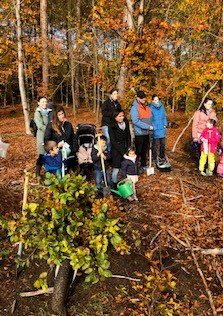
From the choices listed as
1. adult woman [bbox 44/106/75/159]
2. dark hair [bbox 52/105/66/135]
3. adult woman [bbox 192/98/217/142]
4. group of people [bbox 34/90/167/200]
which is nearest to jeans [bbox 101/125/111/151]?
group of people [bbox 34/90/167/200]

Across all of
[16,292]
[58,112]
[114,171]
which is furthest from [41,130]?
[16,292]

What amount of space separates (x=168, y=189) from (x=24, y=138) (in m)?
6.95

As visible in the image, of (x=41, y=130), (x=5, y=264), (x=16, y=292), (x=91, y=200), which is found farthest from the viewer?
(x=41, y=130)

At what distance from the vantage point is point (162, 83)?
33.5 ft

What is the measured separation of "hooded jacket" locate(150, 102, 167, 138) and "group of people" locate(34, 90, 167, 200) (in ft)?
0.67

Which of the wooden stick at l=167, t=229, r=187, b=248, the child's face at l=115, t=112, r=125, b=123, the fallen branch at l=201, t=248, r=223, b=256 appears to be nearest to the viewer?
the fallen branch at l=201, t=248, r=223, b=256

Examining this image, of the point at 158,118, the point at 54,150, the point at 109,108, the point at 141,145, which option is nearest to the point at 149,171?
the point at 141,145

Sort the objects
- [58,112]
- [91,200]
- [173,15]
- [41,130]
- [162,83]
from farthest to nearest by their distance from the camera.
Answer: [173,15] < [162,83] < [41,130] < [58,112] < [91,200]

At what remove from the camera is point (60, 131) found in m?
7.38

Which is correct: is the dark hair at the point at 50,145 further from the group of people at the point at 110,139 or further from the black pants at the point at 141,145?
the black pants at the point at 141,145

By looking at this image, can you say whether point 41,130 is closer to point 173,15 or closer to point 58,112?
point 58,112

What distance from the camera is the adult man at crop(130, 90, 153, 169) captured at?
8164 mm

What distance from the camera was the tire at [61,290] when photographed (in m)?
4.79

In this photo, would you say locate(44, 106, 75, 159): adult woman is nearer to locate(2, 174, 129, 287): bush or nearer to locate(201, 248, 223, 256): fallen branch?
locate(2, 174, 129, 287): bush
